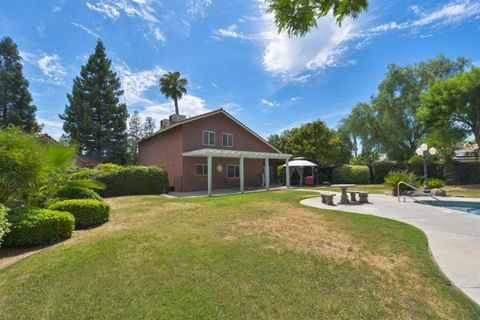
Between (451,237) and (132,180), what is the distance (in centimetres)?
1540

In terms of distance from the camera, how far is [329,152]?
25.3m

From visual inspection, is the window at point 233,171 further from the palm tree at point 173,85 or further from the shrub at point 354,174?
the palm tree at point 173,85

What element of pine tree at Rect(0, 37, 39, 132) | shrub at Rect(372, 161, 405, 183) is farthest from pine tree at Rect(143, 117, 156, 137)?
shrub at Rect(372, 161, 405, 183)

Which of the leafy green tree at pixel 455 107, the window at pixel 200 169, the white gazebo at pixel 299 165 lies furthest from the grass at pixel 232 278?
the leafy green tree at pixel 455 107

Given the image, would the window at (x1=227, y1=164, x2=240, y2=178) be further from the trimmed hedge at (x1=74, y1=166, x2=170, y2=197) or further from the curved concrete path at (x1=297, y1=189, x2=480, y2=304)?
the curved concrete path at (x1=297, y1=189, x2=480, y2=304)

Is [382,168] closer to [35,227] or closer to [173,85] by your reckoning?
[35,227]

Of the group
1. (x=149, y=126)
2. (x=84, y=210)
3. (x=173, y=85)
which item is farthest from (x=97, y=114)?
(x=84, y=210)

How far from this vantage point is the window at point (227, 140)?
20016 mm

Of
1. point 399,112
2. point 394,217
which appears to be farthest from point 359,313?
point 399,112

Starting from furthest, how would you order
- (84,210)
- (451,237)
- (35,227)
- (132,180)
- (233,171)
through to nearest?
(233,171), (132,180), (84,210), (451,237), (35,227)

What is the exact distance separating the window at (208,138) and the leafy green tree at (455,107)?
16.0 m

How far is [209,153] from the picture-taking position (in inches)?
577

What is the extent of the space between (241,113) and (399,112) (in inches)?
655

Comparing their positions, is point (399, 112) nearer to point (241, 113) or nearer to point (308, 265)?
point (241, 113)
